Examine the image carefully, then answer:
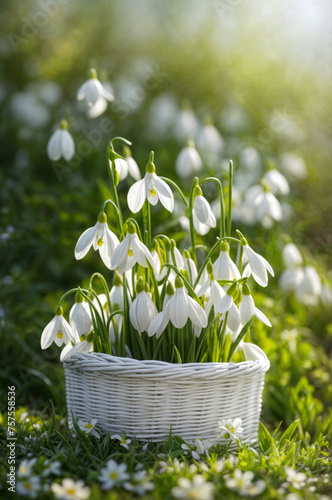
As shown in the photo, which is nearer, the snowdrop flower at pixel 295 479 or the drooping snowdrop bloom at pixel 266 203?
the snowdrop flower at pixel 295 479

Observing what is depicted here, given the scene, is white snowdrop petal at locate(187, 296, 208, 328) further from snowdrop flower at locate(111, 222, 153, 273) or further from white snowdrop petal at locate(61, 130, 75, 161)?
white snowdrop petal at locate(61, 130, 75, 161)

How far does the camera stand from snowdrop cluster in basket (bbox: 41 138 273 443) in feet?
4.55

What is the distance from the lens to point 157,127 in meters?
3.97

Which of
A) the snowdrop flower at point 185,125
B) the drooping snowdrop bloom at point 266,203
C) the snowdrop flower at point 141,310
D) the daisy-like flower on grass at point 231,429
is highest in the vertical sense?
the snowdrop flower at point 185,125

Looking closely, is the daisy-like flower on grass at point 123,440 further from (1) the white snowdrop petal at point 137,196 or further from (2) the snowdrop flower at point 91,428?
(1) the white snowdrop petal at point 137,196

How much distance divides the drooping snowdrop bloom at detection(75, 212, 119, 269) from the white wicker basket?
0.93ft

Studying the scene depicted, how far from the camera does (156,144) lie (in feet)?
12.2

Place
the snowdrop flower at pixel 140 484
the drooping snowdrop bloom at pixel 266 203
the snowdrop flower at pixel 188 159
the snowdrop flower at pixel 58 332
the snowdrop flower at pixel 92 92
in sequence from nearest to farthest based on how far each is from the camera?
the snowdrop flower at pixel 140 484
the snowdrop flower at pixel 58 332
the snowdrop flower at pixel 92 92
the drooping snowdrop bloom at pixel 266 203
the snowdrop flower at pixel 188 159

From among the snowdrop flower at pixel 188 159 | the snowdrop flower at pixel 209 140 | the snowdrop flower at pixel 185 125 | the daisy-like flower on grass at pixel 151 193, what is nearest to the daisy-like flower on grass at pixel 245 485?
the daisy-like flower on grass at pixel 151 193

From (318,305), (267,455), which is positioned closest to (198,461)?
(267,455)

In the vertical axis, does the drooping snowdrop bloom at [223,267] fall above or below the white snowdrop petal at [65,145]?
below

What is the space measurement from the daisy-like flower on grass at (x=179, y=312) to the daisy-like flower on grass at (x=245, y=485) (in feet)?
1.21

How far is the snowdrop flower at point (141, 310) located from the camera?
1.41 meters

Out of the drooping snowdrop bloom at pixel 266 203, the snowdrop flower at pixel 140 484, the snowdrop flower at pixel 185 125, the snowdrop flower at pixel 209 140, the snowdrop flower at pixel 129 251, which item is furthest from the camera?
the snowdrop flower at pixel 185 125
